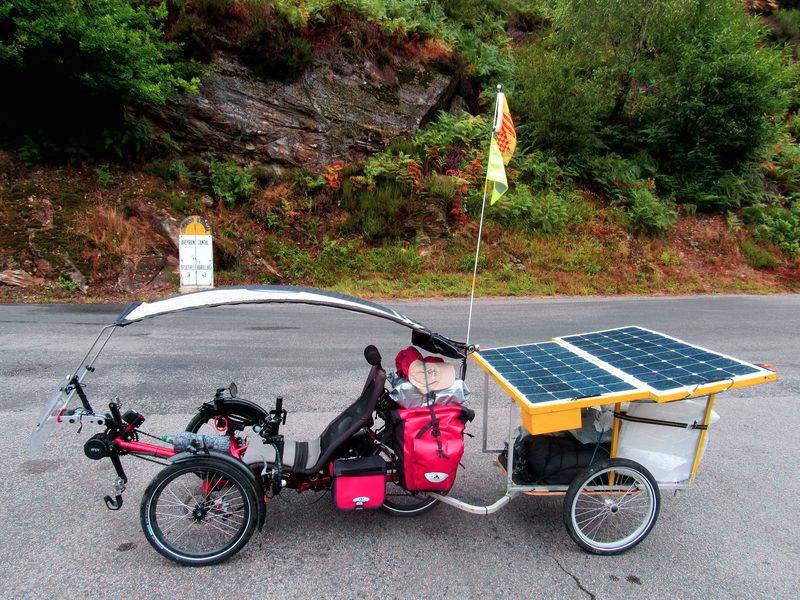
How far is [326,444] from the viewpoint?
3625 mm

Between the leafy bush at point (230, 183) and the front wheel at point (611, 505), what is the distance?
13518 millimetres

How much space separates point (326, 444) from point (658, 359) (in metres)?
2.47

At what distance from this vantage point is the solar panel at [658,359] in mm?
3293

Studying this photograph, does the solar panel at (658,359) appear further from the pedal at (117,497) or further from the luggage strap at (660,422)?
the pedal at (117,497)

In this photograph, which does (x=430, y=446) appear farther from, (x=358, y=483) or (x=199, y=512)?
(x=199, y=512)

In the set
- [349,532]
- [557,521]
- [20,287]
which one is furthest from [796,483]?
[20,287]

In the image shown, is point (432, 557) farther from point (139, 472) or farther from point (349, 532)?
point (139, 472)

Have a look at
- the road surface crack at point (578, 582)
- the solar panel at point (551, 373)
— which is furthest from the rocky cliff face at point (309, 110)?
the road surface crack at point (578, 582)

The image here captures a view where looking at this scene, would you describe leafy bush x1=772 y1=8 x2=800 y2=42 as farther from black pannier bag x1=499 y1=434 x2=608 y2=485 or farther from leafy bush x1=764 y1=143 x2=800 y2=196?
black pannier bag x1=499 y1=434 x2=608 y2=485

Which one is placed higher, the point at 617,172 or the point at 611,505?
the point at 617,172

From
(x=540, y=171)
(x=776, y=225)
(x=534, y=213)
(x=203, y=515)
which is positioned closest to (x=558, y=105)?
(x=540, y=171)

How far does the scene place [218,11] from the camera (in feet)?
50.7

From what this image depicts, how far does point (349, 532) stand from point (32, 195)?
13866mm

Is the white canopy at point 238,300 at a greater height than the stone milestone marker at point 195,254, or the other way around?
the white canopy at point 238,300
